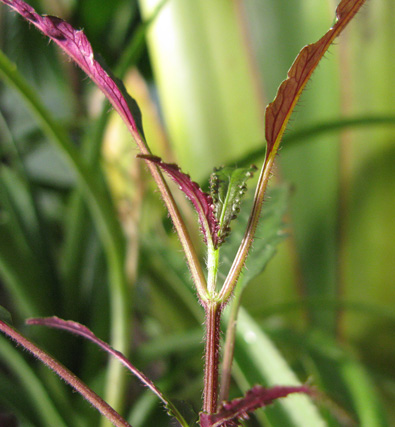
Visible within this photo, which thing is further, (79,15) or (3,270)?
(79,15)

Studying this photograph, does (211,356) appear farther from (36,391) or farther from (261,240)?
(36,391)

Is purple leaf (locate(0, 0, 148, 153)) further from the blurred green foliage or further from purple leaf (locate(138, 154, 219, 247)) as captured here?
the blurred green foliage

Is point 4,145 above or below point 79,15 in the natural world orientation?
below

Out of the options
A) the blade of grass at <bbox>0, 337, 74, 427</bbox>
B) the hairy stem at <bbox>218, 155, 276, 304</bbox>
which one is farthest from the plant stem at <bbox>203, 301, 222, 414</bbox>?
the blade of grass at <bbox>0, 337, 74, 427</bbox>

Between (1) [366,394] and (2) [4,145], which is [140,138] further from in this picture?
(2) [4,145]

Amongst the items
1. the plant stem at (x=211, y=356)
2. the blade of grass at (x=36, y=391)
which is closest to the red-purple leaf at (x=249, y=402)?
the plant stem at (x=211, y=356)

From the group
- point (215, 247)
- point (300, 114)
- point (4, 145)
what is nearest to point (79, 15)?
point (4, 145)
